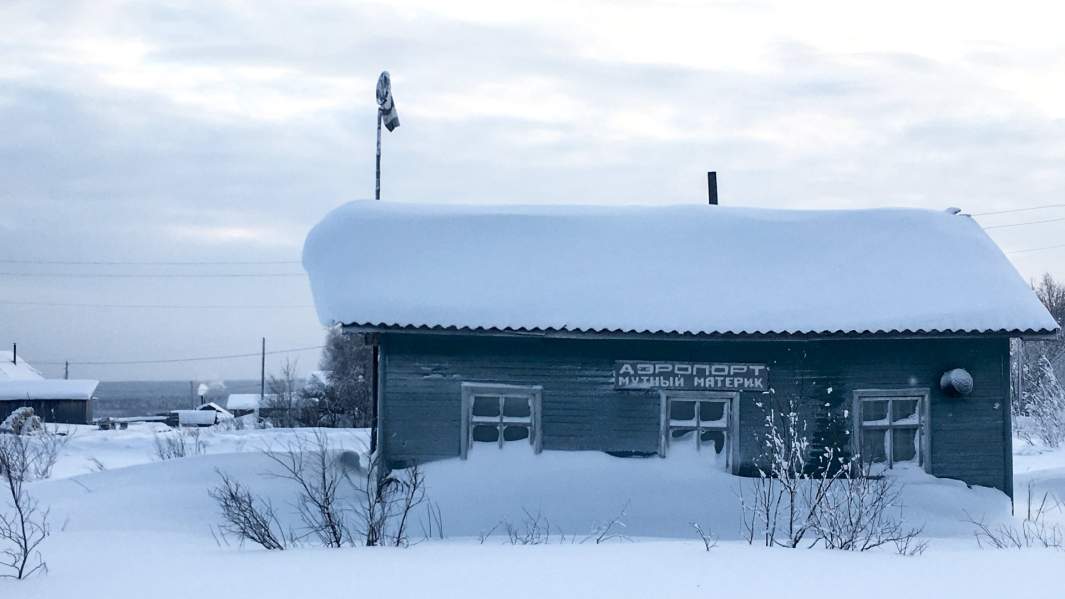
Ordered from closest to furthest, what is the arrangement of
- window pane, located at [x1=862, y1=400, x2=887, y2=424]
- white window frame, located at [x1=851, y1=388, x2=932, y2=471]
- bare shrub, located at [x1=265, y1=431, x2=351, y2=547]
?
bare shrub, located at [x1=265, y1=431, x2=351, y2=547], white window frame, located at [x1=851, y1=388, x2=932, y2=471], window pane, located at [x1=862, y1=400, x2=887, y2=424]

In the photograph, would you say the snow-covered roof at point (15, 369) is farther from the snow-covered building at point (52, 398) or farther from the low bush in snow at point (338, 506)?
the low bush in snow at point (338, 506)

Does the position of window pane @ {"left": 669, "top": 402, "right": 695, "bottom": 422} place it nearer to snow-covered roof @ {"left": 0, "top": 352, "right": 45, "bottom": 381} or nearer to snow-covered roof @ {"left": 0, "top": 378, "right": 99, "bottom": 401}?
snow-covered roof @ {"left": 0, "top": 378, "right": 99, "bottom": 401}

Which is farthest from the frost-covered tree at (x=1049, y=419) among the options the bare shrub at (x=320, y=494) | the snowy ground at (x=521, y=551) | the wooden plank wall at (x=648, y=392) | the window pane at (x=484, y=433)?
the bare shrub at (x=320, y=494)

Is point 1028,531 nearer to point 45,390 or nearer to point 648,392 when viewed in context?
point 648,392

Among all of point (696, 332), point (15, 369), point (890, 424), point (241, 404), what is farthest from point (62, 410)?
point (890, 424)

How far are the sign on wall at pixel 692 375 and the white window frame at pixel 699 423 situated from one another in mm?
81

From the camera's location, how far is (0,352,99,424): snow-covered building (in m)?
46.1

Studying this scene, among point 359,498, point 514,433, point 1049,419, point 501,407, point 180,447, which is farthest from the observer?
point 1049,419

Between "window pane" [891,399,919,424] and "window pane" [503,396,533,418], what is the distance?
16.2 ft

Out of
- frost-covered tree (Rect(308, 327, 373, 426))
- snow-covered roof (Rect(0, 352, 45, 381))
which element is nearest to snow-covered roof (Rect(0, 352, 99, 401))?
snow-covered roof (Rect(0, 352, 45, 381))

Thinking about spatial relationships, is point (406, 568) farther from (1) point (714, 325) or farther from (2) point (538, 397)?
(1) point (714, 325)

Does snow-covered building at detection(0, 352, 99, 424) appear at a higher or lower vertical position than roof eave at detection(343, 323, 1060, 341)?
lower

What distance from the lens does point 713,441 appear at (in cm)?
1342

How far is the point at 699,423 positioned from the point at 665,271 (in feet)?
7.36
